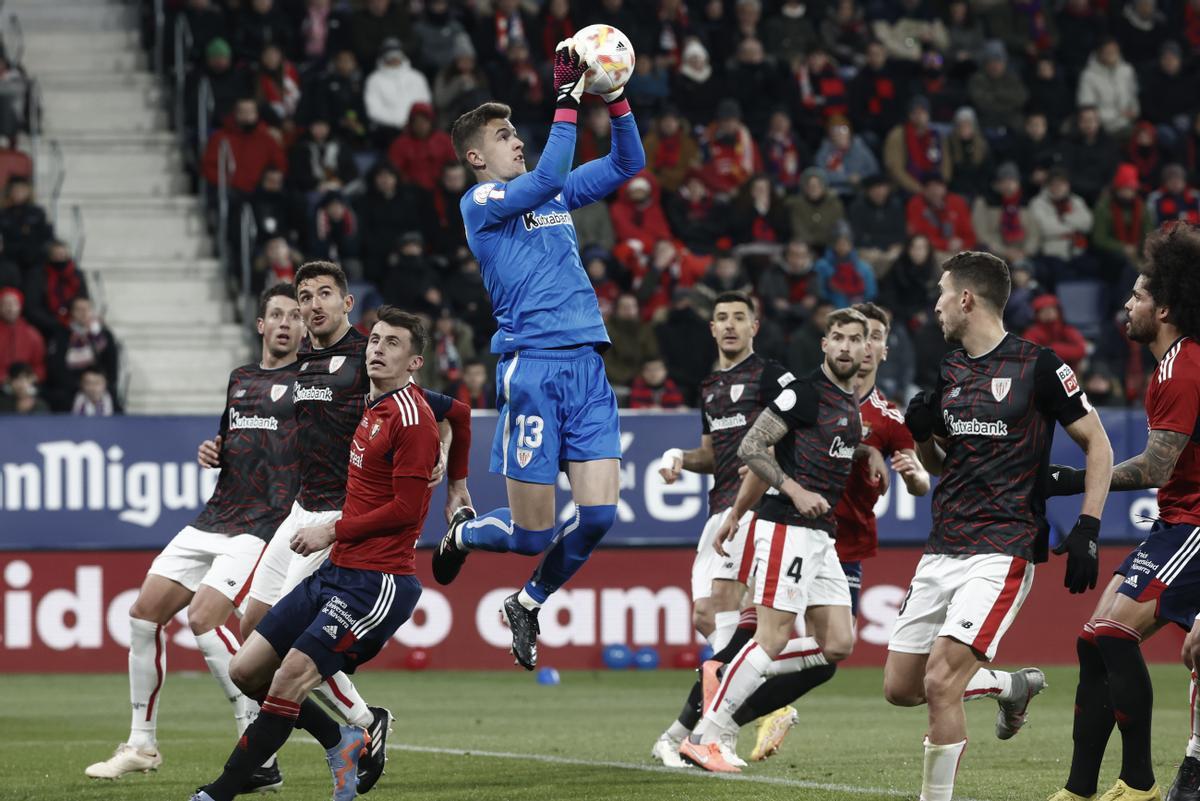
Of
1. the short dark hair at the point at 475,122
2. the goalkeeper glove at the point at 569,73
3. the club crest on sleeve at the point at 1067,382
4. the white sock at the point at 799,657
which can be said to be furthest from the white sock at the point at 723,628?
the club crest on sleeve at the point at 1067,382

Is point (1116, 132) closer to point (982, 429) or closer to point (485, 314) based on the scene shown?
point (485, 314)

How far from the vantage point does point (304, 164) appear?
20828 millimetres

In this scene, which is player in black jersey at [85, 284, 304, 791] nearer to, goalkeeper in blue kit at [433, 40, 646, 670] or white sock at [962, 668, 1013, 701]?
goalkeeper in blue kit at [433, 40, 646, 670]

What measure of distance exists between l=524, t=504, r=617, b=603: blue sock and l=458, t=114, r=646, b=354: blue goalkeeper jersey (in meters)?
0.80

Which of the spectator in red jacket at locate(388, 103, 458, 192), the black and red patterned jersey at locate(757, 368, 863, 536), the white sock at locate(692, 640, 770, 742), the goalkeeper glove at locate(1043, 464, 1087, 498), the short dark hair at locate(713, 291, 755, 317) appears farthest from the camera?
the spectator in red jacket at locate(388, 103, 458, 192)

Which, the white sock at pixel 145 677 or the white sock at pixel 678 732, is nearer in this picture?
the white sock at pixel 145 677

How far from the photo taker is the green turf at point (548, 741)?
899 cm

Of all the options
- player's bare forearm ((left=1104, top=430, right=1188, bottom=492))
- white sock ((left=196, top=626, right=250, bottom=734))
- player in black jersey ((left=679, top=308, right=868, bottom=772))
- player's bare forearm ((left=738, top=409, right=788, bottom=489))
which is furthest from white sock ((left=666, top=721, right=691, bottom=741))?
player's bare forearm ((left=1104, top=430, right=1188, bottom=492))

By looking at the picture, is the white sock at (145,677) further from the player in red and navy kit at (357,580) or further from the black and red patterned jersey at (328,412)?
the player in red and navy kit at (357,580)

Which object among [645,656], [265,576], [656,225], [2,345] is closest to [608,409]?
[265,576]

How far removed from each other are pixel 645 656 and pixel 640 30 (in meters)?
9.23

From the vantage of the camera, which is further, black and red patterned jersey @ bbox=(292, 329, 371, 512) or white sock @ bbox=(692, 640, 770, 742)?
white sock @ bbox=(692, 640, 770, 742)

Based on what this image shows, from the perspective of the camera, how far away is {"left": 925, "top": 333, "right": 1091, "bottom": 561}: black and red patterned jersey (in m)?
7.47

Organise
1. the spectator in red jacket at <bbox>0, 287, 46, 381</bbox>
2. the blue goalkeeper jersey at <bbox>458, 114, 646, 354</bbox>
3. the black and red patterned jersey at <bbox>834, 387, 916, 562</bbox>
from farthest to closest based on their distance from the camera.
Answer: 1. the spectator in red jacket at <bbox>0, 287, 46, 381</bbox>
2. the black and red patterned jersey at <bbox>834, 387, 916, 562</bbox>
3. the blue goalkeeper jersey at <bbox>458, 114, 646, 354</bbox>
